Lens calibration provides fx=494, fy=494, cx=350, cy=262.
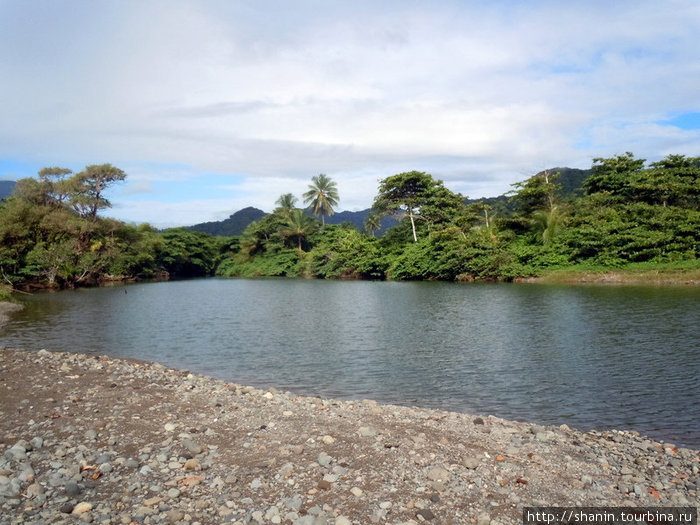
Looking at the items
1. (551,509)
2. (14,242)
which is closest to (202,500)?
(551,509)

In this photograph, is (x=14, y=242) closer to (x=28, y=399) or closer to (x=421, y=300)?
(x=421, y=300)

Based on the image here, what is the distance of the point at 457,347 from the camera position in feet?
58.1

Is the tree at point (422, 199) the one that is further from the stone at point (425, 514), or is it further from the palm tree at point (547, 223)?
the stone at point (425, 514)

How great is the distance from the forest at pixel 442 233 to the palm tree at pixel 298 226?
4637 mm

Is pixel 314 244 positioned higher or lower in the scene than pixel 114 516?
higher

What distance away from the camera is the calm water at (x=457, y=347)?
1141cm

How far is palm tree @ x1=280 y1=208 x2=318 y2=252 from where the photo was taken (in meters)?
81.8

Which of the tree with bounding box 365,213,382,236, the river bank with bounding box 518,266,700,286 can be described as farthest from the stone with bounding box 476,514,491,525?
the tree with bounding box 365,213,382,236

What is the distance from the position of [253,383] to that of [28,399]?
18.1ft

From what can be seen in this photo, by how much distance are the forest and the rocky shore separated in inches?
1504

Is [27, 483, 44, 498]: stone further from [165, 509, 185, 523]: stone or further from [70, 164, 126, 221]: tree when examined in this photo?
[70, 164, 126, 221]: tree

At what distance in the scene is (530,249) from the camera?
48375 millimetres

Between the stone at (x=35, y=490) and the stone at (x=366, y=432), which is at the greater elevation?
the stone at (x=35, y=490)

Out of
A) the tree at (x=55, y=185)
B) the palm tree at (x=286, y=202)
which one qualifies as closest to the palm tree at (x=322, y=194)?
the palm tree at (x=286, y=202)
